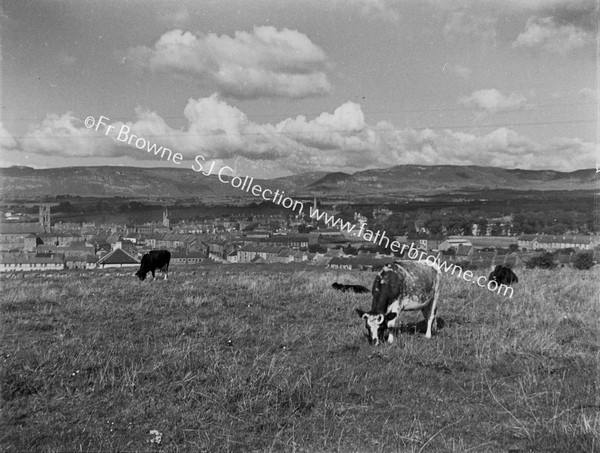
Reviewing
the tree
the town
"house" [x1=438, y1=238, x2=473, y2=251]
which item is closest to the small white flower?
the town

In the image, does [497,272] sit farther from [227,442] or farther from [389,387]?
[227,442]

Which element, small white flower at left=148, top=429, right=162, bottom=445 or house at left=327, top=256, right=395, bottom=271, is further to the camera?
house at left=327, top=256, right=395, bottom=271

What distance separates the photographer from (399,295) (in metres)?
9.76

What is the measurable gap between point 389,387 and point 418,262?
434cm

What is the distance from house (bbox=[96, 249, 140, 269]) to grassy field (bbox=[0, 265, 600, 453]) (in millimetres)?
14751

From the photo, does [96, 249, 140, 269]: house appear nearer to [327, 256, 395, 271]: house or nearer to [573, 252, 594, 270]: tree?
[327, 256, 395, 271]: house

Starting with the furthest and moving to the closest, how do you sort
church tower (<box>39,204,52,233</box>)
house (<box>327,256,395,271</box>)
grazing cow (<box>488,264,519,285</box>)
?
church tower (<box>39,204,52,233</box>) → house (<box>327,256,395,271</box>) → grazing cow (<box>488,264,519,285</box>)

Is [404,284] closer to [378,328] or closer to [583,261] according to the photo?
[378,328]

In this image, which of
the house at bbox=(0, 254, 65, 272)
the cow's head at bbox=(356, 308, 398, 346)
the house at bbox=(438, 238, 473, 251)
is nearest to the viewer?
the cow's head at bbox=(356, 308, 398, 346)

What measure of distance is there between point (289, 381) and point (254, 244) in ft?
79.2

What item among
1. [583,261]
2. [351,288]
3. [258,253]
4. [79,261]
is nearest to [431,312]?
[351,288]

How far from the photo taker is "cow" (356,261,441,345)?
30.1ft

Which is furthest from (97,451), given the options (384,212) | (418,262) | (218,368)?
(384,212)

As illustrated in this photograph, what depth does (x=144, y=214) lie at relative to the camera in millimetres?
37812
